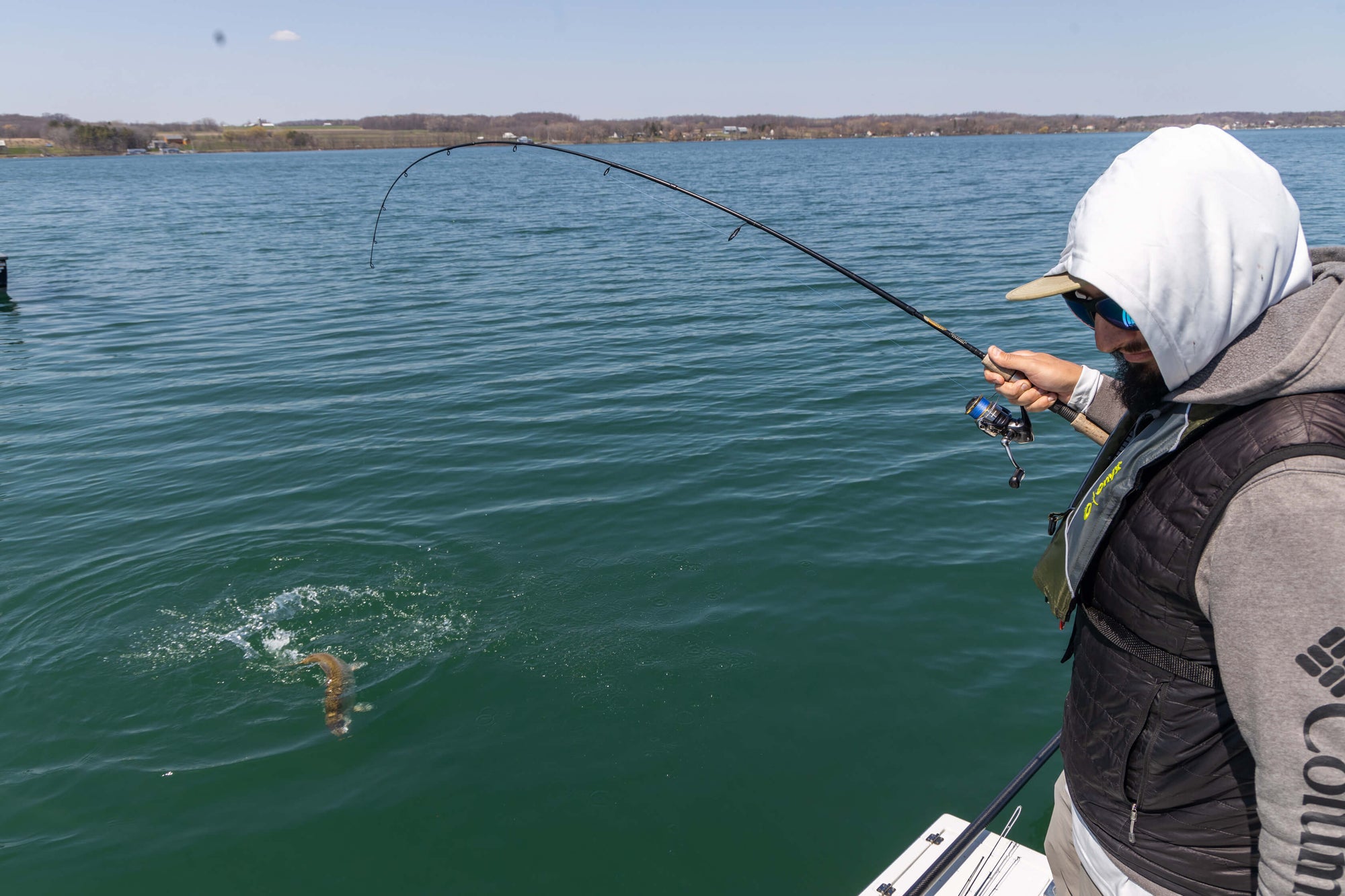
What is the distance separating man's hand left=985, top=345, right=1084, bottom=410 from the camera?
292 cm

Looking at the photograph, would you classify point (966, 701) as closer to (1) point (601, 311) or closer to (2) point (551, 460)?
(2) point (551, 460)

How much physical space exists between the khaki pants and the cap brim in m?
1.30

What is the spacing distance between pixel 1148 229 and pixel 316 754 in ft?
19.7

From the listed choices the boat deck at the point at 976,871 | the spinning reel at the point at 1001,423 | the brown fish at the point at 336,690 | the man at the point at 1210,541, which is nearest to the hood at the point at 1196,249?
the man at the point at 1210,541

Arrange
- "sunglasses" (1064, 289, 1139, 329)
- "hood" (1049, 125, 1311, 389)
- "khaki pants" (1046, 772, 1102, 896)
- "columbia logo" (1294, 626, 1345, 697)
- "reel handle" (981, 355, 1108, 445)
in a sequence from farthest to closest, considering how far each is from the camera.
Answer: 1. "reel handle" (981, 355, 1108, 445)
2. "khaki pants" (1046, 772, 1102, 896)
3. "sunglasses" (1064, 289, 1139, 329)
4. "hood" (1049, 125, 1311, 389)
5. "columbia logo" (1294, 626, 1345, 697)

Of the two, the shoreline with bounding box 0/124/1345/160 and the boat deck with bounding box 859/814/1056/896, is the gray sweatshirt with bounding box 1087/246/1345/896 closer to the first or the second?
the boat deck with bounding box 859/814/1056/896

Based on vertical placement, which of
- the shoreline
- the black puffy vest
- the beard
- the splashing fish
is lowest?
the splashing fish

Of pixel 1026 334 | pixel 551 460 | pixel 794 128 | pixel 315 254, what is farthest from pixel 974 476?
pixel 794 128

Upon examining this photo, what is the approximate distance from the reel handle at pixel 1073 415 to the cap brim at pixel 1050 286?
2.89 ft

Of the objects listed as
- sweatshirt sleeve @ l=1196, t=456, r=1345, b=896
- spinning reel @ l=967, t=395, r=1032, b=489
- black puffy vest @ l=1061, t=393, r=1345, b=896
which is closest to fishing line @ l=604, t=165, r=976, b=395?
spinning reel @ l=967, t=395, r=1032, b=489

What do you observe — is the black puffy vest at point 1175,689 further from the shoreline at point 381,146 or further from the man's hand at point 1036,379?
the shoreline at point 381,146

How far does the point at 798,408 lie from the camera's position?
487 inches

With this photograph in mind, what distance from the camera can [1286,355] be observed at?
160 centimetres

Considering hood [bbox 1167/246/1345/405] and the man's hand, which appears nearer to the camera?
hood [bbox 1167/246/1345/405]
